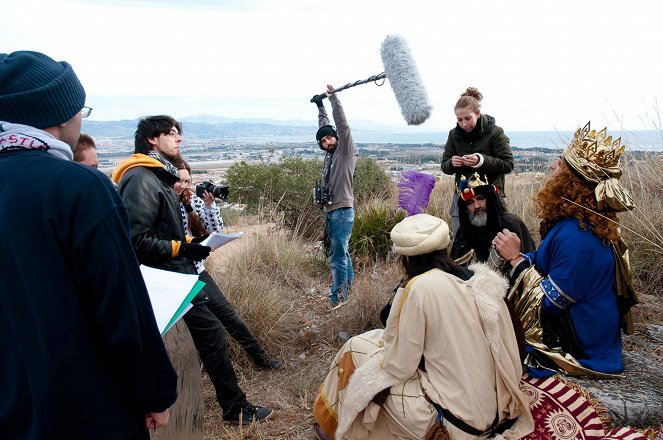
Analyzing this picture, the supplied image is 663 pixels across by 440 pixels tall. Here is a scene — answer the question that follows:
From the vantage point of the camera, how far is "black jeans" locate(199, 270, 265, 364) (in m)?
3.45

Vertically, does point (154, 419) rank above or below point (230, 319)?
above

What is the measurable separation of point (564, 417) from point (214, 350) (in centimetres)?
193

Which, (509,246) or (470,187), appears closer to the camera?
(509,246)

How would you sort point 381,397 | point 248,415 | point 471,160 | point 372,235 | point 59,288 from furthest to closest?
point 372,235 < point 471,160 < point 248,415 < point 381,397 < point 59,288

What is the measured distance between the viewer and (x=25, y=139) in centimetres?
127

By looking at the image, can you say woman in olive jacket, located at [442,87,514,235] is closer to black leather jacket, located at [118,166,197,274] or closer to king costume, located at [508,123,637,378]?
king costume, located at [508,123,637,378]

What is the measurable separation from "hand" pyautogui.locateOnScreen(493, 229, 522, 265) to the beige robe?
851 mm

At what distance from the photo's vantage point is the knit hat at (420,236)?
2486 millimetres

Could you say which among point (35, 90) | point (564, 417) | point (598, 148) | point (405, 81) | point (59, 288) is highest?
point (405, 81)

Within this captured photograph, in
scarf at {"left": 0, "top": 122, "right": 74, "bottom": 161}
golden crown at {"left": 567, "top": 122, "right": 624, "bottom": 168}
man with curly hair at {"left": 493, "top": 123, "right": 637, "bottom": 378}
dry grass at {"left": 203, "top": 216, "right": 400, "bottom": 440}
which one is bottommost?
dry grass at {"left": 203, "top": 216, "right": 400, "bottom": 440}

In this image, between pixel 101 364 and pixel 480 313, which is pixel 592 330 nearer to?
pixel 480 313

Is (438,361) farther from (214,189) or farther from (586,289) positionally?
(214,189)

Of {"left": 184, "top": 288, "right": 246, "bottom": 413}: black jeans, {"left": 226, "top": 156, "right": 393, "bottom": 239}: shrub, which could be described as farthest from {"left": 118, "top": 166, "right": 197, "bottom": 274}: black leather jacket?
{"left": 226, "top": 156, "right": 393, "bottom": 239}: shrub

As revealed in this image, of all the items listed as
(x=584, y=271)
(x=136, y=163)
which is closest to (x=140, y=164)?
(x=136, y=163)
